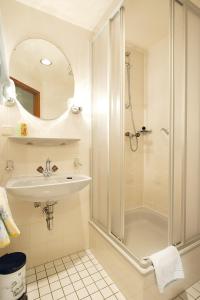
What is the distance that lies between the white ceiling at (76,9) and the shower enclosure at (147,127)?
21 centimetres

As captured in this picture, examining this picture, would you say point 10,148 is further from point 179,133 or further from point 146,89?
point 146,89

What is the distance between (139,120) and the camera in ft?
8.45

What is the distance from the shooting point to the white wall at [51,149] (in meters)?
1.56

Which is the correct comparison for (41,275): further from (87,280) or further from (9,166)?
(9,166)

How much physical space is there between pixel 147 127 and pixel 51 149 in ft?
4.92

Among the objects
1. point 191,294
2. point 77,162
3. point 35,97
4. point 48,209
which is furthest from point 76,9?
point 191,294

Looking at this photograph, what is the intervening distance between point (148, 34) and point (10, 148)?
2.20 m

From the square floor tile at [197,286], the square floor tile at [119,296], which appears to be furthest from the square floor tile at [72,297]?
the square floor tile at [197,286]

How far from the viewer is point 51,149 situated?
68.4 inches

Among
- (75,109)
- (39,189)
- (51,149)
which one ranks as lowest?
(39,189)

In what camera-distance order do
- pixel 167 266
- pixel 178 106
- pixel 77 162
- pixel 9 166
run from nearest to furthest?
pixel 167 266
pixel 178 106
pixel 9 166
pixel 77 162

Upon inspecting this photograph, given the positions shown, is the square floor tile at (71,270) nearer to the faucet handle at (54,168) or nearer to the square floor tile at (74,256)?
the square floor tile at (74,256)

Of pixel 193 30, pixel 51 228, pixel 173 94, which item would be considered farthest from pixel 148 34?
pixel 51 228

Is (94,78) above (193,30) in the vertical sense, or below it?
below
